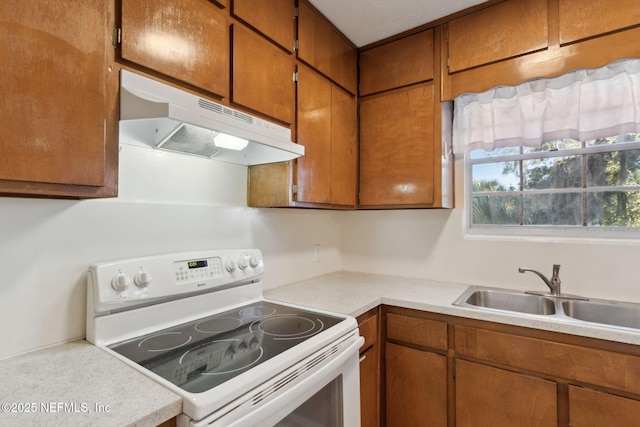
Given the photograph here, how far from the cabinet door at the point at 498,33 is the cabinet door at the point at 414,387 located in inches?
64.3

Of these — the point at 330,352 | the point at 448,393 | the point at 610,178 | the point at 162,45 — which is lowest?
the point at 448,393

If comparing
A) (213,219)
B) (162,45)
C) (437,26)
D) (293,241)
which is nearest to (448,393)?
(293,241)

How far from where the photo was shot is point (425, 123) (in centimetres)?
194

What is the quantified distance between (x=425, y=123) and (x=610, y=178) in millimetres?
1030

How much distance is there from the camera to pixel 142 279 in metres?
1.15

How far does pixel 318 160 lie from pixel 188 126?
34.6 inches

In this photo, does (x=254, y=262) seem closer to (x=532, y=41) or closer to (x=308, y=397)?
(x=308, y=397)

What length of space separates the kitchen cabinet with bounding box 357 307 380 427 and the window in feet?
3.28

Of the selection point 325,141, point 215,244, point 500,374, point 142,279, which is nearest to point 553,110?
point 325,141

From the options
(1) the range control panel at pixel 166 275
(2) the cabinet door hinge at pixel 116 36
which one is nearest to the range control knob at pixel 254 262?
(1) the range control panel at pixel 166 275

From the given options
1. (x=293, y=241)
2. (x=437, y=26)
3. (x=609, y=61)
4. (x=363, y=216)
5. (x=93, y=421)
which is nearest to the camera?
(x=93, y=421)

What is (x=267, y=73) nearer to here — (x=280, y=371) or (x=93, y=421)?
(x=280, y=371)

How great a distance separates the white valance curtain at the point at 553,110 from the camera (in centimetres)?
152

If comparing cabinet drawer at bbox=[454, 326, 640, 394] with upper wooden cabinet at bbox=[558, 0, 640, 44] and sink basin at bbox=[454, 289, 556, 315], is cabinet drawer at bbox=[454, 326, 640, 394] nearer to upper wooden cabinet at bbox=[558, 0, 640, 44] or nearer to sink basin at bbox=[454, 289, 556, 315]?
sink basin at bbox=[454, 289, 556, 315]
